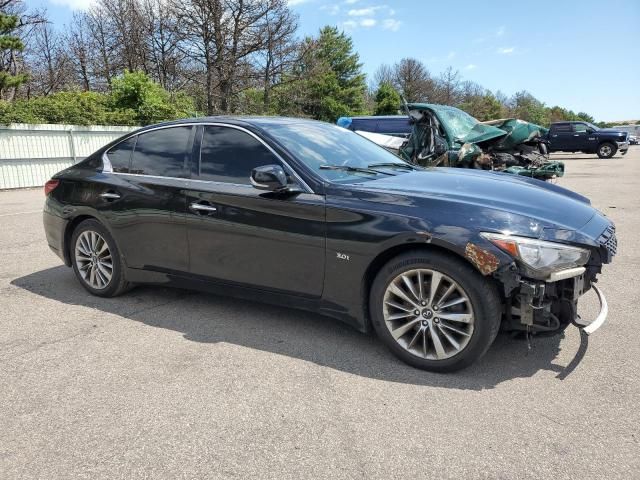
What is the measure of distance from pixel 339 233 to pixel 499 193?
1.14 metres

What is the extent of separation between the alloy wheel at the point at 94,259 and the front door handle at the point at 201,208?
119 centimetres

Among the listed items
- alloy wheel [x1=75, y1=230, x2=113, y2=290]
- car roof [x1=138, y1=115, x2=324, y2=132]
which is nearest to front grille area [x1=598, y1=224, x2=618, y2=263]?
car roof [x1=138, y1=115, x2=324, y2=132]

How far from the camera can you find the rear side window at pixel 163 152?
4.40 m

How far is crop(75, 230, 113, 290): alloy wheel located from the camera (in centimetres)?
486

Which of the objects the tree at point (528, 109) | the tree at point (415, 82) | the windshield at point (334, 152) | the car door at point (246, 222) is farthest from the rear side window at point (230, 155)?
the tree at point (528, 109)

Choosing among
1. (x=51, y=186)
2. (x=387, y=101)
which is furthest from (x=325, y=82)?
(x=51, y=186)

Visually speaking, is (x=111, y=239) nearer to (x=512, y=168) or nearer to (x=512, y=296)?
(x=512, y=296)

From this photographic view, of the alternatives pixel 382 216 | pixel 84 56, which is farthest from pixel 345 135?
pixel 84 56

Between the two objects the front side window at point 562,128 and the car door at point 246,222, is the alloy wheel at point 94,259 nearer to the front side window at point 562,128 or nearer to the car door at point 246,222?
the car door at point 246,222

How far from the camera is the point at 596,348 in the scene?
3676 mm

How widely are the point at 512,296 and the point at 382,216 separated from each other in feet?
3.06

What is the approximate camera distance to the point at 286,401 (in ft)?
9.98

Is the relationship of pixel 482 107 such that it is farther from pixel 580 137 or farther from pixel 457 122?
pixel 457 122

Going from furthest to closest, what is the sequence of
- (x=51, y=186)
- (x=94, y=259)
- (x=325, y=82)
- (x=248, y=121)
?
(x=325, y=82) < (x=51, y=186) < (x=94, y=259) < (x=248, y=121)
